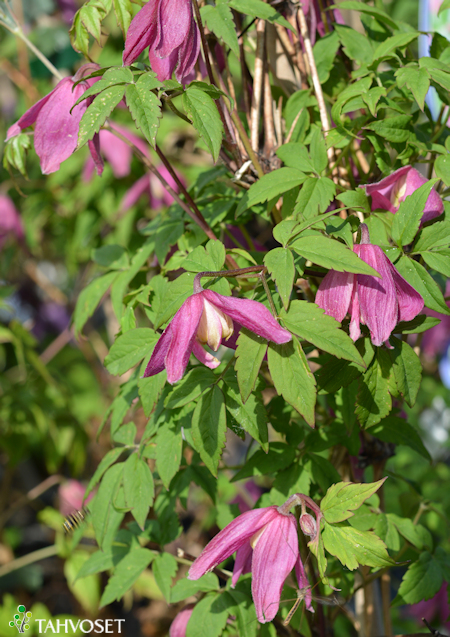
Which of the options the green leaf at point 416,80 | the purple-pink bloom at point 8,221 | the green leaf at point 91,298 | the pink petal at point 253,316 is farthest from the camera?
the purple-pink bloom at point 8,221

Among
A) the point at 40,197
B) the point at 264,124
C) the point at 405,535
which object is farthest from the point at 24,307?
the point at 405,535

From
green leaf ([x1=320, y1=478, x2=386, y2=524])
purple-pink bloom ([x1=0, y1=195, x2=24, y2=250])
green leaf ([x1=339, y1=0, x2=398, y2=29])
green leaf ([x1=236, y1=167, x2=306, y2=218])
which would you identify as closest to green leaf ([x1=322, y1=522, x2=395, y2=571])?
green leaf ([x1=320, y1=478, x2=386, y2=524])

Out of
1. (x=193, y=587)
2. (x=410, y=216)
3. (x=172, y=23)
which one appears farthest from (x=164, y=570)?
(x=172, y=23)

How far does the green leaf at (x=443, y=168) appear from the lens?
548 millimetres

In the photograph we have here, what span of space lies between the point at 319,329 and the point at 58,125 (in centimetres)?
35

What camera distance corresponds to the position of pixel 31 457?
7.38 feet

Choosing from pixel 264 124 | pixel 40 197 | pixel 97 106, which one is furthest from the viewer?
pixel 40 197

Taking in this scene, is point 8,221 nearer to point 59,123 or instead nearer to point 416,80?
point 59,123

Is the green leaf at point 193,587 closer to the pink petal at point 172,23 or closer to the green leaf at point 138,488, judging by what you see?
the green leaf at point 138,488

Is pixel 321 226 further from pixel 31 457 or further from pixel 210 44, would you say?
pixel 31 457

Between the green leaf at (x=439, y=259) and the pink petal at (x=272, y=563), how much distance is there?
270mm

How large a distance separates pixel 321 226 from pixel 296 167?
0.36 feet

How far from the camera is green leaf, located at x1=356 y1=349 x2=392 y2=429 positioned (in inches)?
20.4

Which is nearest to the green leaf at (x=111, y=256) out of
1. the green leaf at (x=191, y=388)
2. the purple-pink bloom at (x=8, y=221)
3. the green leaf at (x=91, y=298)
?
the green leaf at (x=91, y=298)
